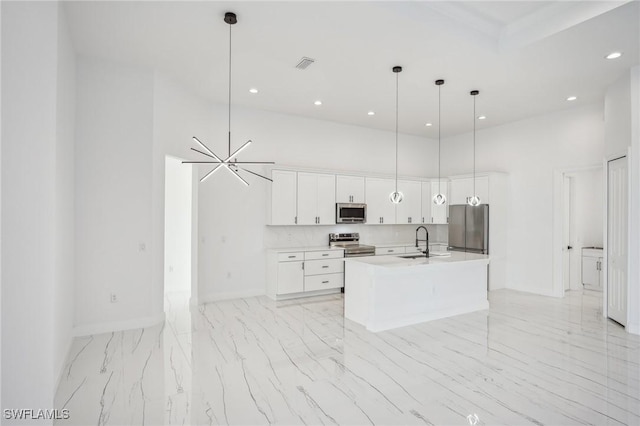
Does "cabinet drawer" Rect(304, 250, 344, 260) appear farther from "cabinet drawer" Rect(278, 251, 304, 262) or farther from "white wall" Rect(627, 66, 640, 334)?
"white wall" Rect(627, 66, 640, 334)

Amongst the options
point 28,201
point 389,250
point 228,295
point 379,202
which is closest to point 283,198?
point 228,295

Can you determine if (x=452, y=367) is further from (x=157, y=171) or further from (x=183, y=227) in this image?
(x=183, y=227)

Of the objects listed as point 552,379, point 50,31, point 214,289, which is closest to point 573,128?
point 552,379

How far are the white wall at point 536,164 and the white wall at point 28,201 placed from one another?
7.06 m

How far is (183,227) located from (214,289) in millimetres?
1776

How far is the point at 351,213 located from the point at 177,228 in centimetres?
343

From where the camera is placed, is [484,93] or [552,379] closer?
[552,379]

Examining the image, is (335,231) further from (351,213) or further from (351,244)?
(351,213)

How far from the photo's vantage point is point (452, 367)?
3.24m

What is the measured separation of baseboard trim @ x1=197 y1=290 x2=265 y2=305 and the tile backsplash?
838mm

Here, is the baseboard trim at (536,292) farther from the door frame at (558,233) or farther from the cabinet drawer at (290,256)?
the cabinet drawer at (290,256)

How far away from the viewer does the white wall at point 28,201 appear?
7.00 ft

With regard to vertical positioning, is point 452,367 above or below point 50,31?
below

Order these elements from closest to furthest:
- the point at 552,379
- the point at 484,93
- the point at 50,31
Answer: the point at 50,31, the point at 552,379, the point at 484,93
